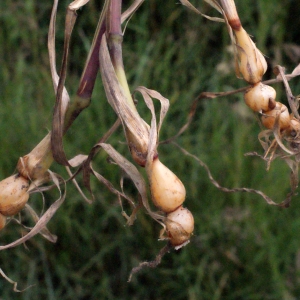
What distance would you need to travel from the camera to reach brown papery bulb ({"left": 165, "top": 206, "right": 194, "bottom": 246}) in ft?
1.48

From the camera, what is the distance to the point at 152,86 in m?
1.94

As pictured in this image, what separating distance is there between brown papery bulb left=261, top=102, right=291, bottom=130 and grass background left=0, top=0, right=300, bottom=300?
1.09 meters

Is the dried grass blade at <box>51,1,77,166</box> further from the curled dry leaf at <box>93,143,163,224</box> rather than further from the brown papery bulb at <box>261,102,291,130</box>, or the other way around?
the brown papery bulb at <box>261,102,291,130</box>

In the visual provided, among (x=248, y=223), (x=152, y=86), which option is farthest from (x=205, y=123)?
(x=248, y=223)

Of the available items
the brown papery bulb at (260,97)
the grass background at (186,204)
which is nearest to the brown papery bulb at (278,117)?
the brown papery bulb at (260,97)

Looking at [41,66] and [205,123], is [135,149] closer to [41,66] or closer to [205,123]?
[205,123]

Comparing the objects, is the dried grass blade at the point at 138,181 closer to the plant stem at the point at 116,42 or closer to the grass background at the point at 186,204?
the plant stem at the point at 116,42

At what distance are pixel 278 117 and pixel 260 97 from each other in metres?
0.02

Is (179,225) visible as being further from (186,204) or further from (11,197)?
(186,204)

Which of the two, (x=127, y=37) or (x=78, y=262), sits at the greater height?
(x=127, y=37)

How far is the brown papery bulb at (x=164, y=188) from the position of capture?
1.44 ft

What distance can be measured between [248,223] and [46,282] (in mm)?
549

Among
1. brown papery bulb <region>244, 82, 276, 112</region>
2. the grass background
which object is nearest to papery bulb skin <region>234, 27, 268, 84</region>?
brown papery bulb <region>244, 82, 276, 112</region>

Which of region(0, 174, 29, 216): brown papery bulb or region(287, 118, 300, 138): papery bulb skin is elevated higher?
region(0, 174, 29, 216): brown papery bulb
